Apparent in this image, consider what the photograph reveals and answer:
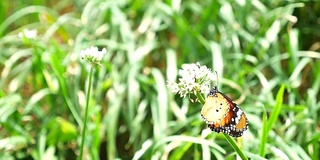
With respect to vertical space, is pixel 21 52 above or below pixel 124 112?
above

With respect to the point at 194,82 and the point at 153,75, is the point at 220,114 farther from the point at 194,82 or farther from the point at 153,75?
the point at 153,75

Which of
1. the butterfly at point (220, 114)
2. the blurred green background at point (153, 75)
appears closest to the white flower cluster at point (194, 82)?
the butterfly at point (220, 114)

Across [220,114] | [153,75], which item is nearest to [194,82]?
[220,114]

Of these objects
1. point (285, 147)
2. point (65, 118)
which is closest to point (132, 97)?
point (65, 118)

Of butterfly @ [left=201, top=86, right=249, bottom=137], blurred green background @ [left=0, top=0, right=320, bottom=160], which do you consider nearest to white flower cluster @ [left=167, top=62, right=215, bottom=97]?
butterfly @ [left=201, top=86, right=249, bottom=137]

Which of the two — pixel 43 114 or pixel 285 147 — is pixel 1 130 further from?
pixel 285 147
